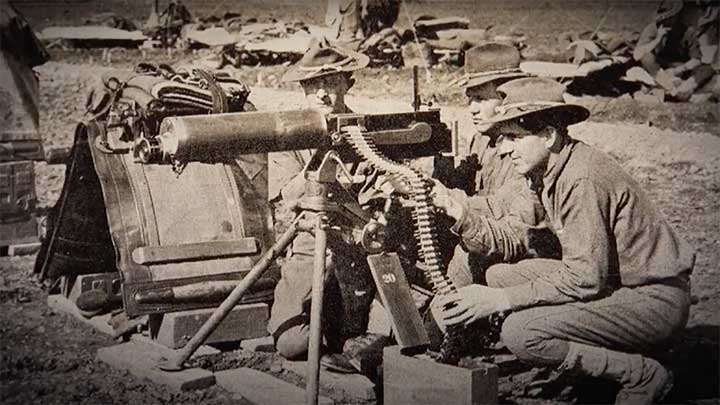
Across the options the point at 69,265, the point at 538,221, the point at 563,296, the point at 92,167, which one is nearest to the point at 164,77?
the point at 92,167

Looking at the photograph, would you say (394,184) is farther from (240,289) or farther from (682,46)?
(682,46)

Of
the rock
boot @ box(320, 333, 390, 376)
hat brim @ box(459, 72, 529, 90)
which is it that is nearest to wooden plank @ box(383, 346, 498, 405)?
boot @ box(320, 333, 390, 376)

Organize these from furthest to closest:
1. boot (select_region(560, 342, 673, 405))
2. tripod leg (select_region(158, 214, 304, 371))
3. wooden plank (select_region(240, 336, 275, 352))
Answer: wooden plank (select_region(240, 336, 275, 352))
tripod leg (select_region(158, 214, 304, 371))
boot (select_region(560, 342, 673, 405))

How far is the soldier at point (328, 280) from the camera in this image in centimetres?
327

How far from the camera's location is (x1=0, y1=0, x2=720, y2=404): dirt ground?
9.64ft

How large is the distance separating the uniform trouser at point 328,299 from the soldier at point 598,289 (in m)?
0.73

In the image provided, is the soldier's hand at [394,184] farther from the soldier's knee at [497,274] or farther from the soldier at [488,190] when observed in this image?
the soldier's knee at [497,274]

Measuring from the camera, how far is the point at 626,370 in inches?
100

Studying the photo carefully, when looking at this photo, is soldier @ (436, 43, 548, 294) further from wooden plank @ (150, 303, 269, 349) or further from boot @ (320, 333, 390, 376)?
wooden plank @ (150, 303, 269, 349)

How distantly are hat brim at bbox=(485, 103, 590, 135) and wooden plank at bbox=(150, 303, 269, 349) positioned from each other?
1.41 metres

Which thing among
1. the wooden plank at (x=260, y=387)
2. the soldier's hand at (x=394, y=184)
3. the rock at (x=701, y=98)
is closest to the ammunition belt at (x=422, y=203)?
the soldier's hand at (x=394, y=184)

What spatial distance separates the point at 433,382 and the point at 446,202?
70 cm

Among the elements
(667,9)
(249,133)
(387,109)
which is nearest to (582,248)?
(249,133)

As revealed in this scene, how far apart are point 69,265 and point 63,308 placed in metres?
0.26
